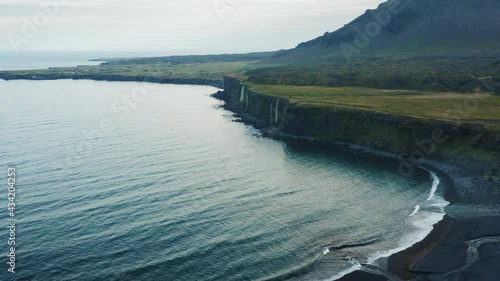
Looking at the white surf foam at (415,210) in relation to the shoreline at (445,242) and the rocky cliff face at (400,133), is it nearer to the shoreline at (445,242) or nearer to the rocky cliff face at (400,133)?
the shoreline at (445,242)

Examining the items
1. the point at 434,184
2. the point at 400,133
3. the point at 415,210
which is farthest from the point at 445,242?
the point at 400,133

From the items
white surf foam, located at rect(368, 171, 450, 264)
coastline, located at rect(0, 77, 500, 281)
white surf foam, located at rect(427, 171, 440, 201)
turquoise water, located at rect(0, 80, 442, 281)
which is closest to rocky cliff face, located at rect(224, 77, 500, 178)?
coastline, located at rect(0, 77, 500, 281)

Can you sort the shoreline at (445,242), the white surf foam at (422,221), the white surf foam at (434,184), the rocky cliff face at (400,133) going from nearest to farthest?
the shoreline at (445,242) → the white surf foam at (422,221) → the white surf foam at (434,184) → the rocky cliff face at (400,133)

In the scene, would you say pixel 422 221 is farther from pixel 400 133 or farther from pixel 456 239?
pixel 400 133

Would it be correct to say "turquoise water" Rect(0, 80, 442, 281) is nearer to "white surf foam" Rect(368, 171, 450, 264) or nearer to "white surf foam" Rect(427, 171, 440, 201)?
"white surf foam" Rect(368, 171, 450, 264)

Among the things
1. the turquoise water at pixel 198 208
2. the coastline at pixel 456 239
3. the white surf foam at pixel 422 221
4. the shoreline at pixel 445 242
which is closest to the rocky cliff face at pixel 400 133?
the shoreline at pixel 445 242
